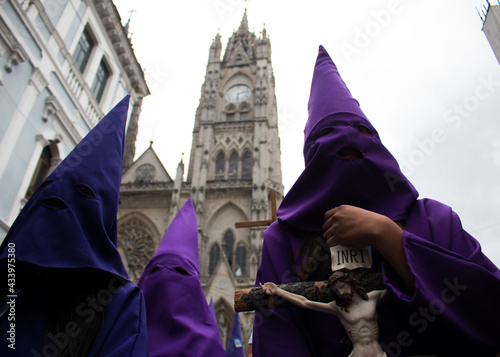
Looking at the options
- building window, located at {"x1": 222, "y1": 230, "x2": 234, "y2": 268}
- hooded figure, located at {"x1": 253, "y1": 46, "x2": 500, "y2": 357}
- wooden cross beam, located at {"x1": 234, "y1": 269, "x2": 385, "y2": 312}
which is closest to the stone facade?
hooded figure, located at {"x1": 253, "y1": 46, "x2": 500, "y2": 357}

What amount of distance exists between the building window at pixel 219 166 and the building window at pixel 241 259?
5.18 metres

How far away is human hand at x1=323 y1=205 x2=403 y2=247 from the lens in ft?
4.42

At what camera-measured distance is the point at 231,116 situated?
84.2 feet

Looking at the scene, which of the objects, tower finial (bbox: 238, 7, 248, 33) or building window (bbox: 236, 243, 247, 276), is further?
tower finial (bbox: 238, 7, 248, 33)

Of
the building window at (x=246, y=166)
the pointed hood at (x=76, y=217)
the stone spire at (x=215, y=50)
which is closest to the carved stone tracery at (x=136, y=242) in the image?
the building window at (x=246, y=166)

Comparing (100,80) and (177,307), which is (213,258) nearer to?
(100,80)

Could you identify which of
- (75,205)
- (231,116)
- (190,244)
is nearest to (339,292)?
(75,205)

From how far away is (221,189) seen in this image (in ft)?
67.1

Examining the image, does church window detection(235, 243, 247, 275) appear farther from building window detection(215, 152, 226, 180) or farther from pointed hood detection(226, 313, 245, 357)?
pointed hood detection(226, 313, 245, 357)

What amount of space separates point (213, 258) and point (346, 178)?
17.8 metres

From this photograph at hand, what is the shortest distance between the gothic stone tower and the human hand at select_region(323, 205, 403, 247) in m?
15.0

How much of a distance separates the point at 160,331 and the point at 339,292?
5.85 feet

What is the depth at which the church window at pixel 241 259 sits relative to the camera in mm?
18050

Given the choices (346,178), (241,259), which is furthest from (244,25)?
(346,178)
